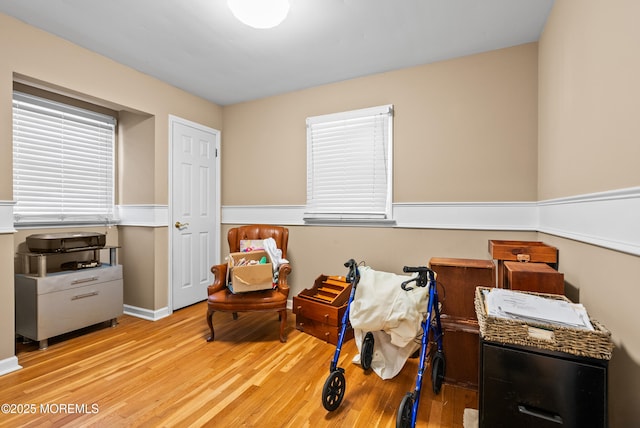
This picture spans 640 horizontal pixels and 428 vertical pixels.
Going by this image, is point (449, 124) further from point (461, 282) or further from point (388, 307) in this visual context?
point (388, 307)

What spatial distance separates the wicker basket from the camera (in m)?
1.02

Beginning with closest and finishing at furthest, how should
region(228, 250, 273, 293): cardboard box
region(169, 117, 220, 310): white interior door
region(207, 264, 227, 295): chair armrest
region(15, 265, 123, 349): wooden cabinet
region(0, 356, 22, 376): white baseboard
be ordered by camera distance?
region(0, 356, 22, 376): white baseboard → region(15, 265, 123, 349): wooden cabinet → region(228, 250, 273, 293): cardboard box → region(207, 264, 227, 295): chair armrest → region(169, 117, 220, 310): white interior door

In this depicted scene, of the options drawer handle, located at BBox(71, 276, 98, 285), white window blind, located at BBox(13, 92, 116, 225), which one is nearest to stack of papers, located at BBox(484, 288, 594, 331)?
drawer handle, located at BBox(71, 276, 98, 285)

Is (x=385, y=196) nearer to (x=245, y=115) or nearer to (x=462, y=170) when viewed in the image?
(x=462, y=170)

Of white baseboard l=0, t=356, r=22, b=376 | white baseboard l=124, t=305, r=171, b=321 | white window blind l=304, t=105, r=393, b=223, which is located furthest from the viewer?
white baseboard l=124, t=305, r=171, b=321

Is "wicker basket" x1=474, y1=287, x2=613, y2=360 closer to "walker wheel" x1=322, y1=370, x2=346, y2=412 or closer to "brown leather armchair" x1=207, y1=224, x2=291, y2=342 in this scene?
"walker wheel" x1=322, y1=370, x2=346, y2=412

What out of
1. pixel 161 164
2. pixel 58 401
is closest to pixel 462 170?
pixel 161 164

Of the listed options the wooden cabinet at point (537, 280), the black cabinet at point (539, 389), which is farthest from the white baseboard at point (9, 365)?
the wooden cabinet at point (537, 280)

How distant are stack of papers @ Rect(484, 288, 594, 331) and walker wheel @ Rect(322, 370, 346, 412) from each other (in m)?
0.96

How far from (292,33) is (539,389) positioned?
8.74ft

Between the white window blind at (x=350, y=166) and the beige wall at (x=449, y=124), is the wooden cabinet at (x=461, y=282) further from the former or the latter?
the white window blind at (x=350, y=166)

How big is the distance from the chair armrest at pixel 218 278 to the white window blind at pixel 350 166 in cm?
110

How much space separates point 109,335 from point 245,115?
2837 mm

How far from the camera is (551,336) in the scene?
3.55 feet
